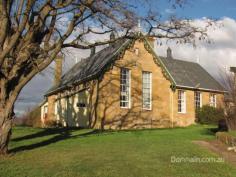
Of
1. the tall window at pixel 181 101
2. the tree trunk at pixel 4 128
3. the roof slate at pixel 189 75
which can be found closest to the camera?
the tree trunk at pixel 4 128

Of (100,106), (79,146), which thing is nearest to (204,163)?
(79,146)

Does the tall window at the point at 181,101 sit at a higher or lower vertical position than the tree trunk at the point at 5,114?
higher

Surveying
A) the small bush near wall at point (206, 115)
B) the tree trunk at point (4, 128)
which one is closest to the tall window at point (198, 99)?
the small bush near wall at point (206, 115)

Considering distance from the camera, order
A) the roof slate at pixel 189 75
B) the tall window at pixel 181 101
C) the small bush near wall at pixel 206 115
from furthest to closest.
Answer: the roof slate at pixel 189 75, the tall window at pixel 181 101, the small bush near wall at pixel 206 115

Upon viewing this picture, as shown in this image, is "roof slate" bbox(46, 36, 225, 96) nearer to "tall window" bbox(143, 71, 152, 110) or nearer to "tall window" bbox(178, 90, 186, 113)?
"tall window" bbox(178, 90, 186, 113)

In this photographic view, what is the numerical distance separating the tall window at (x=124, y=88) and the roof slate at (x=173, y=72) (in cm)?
188

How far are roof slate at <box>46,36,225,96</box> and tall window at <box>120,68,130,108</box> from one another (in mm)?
1881

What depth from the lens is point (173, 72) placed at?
125 feet

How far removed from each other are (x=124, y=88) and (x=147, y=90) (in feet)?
8.96

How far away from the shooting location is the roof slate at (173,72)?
3188cm

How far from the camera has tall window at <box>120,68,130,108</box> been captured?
1198 inches

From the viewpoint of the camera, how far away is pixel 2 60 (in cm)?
1312

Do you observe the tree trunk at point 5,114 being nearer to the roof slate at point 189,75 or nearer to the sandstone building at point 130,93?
the sandstone building at point 130,93

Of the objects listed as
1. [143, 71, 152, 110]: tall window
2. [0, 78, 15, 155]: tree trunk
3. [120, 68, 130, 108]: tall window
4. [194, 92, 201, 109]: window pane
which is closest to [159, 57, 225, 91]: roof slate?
[194, 92, 201, 109]: window pane
